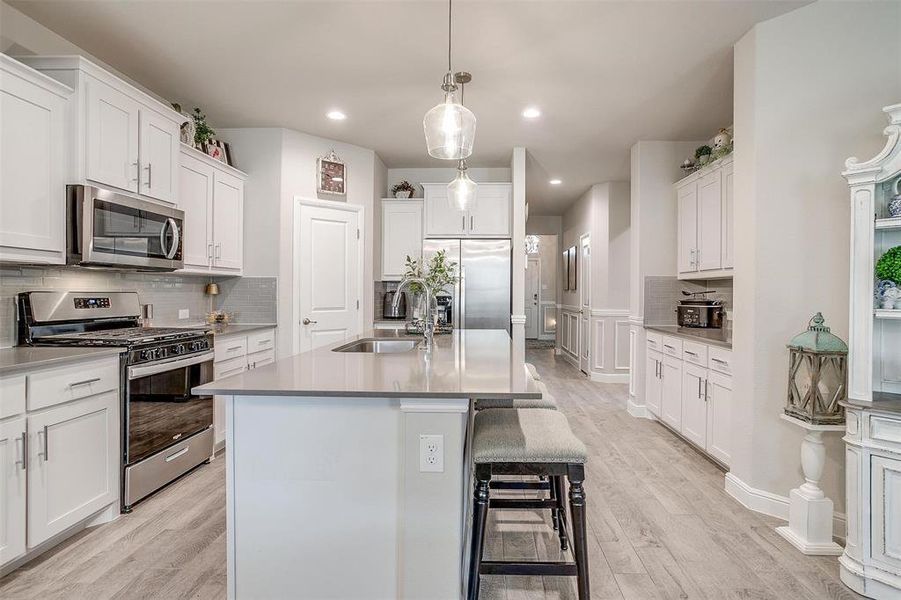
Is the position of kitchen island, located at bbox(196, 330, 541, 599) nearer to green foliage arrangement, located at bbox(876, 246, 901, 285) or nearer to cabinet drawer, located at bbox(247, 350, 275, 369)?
green foliage arrangement, located at bbox(876, 246, 901, 285)

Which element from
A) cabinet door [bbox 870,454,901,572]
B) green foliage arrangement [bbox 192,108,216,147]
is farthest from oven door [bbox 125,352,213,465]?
cabinet door [bbox 870,454,901,572]

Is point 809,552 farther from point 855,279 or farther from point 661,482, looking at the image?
point 855,279

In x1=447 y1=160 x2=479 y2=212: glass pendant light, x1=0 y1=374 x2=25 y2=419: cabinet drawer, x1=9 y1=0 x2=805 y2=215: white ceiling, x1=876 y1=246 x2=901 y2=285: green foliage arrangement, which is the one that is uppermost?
x1=9 y1=0 x2=805 y2=215: white ceiling

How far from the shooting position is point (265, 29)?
8.96 ft

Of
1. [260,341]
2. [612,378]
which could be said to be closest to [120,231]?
[260,341]

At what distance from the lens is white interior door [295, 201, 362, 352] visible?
4.53 m

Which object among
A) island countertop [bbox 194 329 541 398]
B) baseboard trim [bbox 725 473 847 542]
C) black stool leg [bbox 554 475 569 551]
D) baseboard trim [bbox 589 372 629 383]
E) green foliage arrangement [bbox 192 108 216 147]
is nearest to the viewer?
island countertop [bbox 194 329 541 398]

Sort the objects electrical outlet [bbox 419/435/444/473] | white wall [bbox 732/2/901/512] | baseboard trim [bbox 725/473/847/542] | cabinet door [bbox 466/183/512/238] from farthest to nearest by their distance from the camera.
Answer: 1. cabinet door [bbox 466/183/512/238]
2. baseboard trim [bbox 725/473/847/542]
3. white wall [bbox 732/2/901/512]
4. electrical outlet [bbox 419/435/444/473]

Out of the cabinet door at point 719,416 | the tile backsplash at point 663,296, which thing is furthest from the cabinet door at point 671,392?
the tile backsplash at point 663,296

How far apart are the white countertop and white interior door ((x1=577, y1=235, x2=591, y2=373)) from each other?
18.7 feet

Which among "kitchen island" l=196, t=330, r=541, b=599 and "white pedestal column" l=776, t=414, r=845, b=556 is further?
"white pedestal column" l=776, t=414, r=845, b=556

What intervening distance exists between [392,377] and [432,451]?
29 centimetres

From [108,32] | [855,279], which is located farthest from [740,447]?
[108,32]

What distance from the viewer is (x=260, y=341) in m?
3.99
